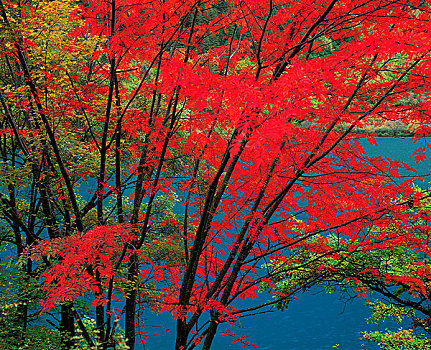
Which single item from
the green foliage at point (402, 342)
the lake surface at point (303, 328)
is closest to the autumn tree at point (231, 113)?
the green foliage at point (402, 342)

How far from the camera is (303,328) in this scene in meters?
18.4

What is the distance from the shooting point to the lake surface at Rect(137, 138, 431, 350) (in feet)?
56.2

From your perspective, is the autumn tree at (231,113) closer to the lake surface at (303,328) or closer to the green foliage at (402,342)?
the green foliage at (402,342)

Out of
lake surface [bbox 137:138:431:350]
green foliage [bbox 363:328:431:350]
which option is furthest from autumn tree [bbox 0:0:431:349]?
lake surface [bbox 137:138:431:350]

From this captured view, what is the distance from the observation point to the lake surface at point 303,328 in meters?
17.1

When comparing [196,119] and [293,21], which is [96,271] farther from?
[293,21]

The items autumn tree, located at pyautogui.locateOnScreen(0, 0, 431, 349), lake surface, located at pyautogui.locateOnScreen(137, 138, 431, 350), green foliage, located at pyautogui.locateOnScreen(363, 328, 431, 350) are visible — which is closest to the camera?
autumn tree, located at pyautogui.locateOnScreen(0, 0, 431, 349)

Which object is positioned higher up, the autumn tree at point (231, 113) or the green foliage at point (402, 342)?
the autumn tree at point (231, 113)

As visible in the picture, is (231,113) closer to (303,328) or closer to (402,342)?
(402,342)

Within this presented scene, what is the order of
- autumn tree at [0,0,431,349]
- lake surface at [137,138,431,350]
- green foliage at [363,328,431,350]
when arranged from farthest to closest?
lake surface at [137,138,431,350] → green foliage at [363,328,431,350] → autumn tree at [0,0,431,349]

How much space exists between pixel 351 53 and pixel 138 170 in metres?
3.92

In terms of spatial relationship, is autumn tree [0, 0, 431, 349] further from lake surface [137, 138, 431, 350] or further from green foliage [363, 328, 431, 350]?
lake surface [137, 138, 431, 350]

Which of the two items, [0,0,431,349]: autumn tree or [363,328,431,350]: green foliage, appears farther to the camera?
[363,328,431,350]: green foliage

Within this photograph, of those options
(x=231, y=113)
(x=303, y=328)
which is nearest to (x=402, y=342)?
(x=303, y=328)
